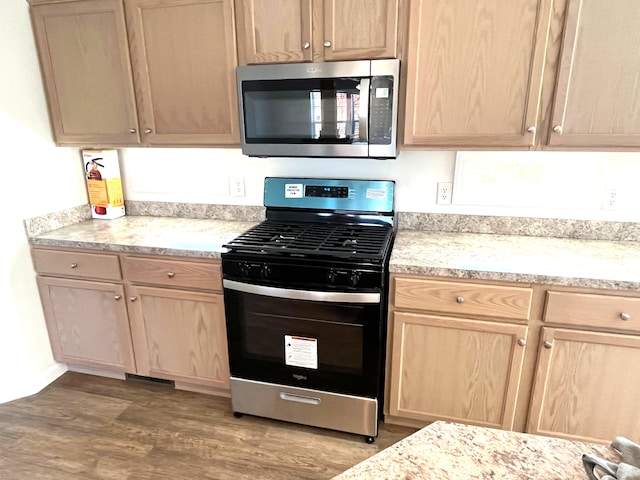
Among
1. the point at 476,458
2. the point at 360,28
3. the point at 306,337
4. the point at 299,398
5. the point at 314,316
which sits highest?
the point at 360,28

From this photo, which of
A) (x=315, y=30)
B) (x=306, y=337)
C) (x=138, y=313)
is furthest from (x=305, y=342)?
(x=315, y=30)

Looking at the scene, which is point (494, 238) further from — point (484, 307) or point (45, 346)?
point (45, 346)

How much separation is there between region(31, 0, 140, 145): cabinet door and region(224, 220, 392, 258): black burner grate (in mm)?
894

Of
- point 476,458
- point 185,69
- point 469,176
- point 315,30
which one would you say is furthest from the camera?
point 469,176

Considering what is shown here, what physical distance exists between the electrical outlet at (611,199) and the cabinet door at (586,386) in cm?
72

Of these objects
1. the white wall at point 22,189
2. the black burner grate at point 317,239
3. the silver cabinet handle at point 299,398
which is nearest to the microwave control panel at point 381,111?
the black burner grate at point 317,239

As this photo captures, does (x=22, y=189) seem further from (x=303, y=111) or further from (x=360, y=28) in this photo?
(x=360, y=28)

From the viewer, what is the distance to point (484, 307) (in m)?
1.77

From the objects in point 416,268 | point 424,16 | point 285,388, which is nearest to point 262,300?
point 285,388

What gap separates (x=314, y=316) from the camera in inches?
74.7

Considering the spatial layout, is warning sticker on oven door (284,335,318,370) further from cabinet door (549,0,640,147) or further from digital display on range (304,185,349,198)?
cabinet door (549,0,640,147)

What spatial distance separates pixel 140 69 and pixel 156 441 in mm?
1899

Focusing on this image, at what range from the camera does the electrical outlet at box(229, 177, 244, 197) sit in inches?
99.4

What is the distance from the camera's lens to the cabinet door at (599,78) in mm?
1606
